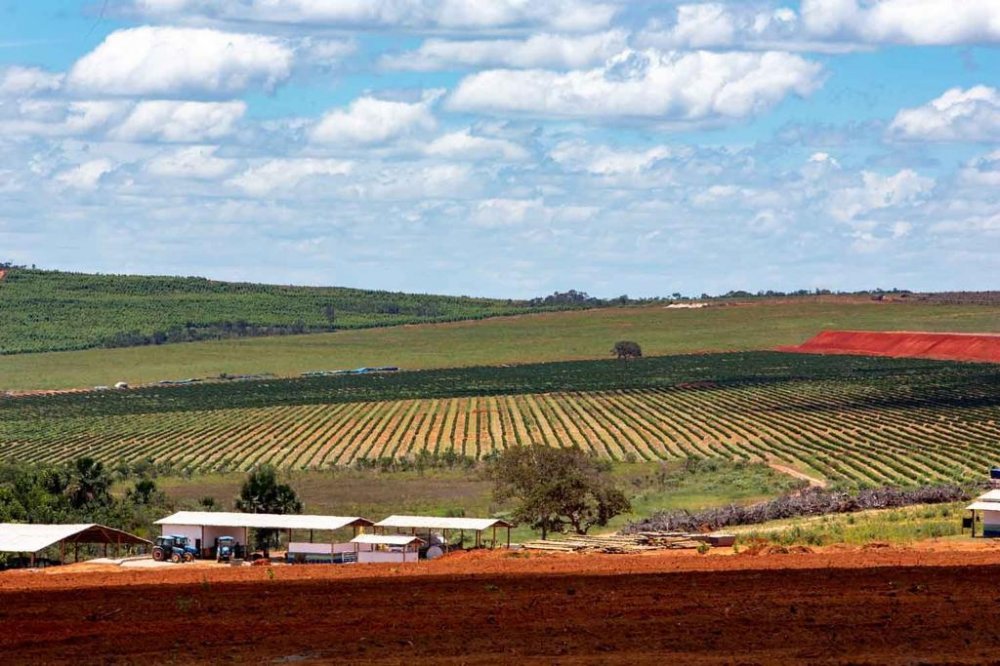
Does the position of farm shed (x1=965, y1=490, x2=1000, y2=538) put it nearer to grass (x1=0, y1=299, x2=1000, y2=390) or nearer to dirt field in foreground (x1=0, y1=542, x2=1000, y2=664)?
dirt field in foreground (x1=0, y1=542, x2=1000, y2=664)

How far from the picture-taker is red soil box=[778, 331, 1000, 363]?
14400 cm

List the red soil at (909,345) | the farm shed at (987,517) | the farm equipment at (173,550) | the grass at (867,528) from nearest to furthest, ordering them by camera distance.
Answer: the farm shed at (987,517) < the grass at (867,528) < the farm equipment at (173,550) < the red soil at (909,345)

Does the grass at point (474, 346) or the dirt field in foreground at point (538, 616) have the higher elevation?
the grass at point (474, 346)

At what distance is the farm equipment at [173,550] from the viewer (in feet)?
127

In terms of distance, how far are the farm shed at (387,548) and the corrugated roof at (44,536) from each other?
6.01 m

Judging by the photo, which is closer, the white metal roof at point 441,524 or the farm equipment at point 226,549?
the farm equipment at point 226,549

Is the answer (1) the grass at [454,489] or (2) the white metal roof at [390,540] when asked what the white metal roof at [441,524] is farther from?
(1) the grass at [454,489]

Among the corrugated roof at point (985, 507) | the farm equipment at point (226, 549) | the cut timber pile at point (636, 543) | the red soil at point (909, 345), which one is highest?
the red soil at point (909, 345)

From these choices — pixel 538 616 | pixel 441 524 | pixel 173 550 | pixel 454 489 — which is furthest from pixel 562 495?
pixel 538 616

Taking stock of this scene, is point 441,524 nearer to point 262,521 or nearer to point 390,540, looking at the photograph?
point 390,540

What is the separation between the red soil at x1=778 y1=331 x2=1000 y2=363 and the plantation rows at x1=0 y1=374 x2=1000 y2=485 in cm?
2753

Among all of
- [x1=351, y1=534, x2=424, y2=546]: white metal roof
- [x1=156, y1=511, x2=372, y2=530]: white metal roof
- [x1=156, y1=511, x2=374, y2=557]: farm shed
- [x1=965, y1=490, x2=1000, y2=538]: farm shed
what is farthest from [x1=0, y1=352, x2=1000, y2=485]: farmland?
[x1=156, y1=511, x2=374, y2=557]: farm shed

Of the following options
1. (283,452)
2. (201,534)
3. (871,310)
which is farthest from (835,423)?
(871,310)

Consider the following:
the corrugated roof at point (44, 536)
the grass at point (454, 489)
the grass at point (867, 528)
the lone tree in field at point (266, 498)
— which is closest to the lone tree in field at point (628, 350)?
the grass at point (454, 489)
